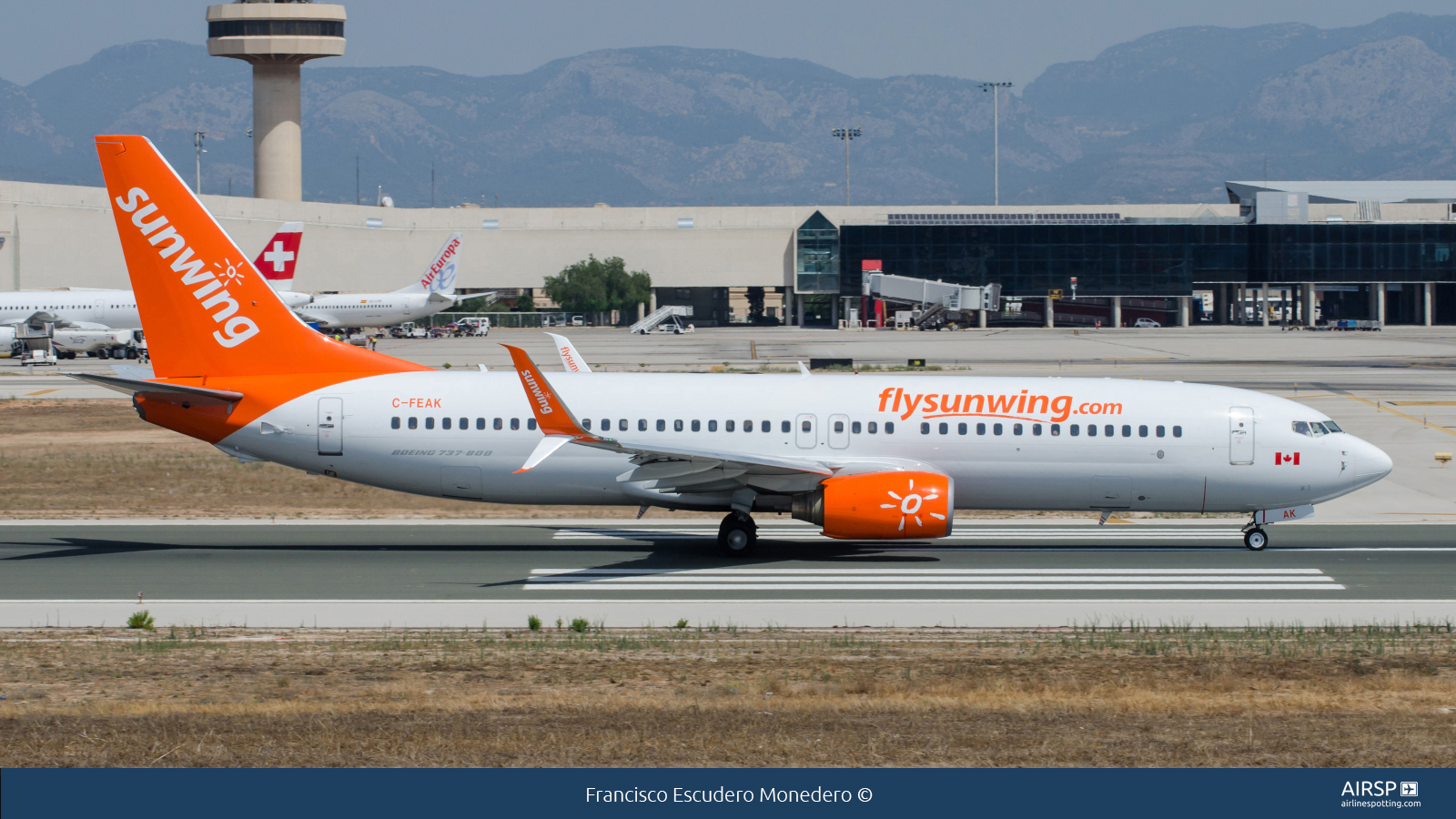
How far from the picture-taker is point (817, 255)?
608 ft

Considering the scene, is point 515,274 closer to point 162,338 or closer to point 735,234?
point 735,234

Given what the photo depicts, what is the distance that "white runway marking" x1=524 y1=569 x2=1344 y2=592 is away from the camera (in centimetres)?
2602

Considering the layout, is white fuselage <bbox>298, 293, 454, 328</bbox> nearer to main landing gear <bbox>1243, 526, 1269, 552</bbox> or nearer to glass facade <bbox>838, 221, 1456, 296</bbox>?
glass facade <bbox>838, 221, 1456, 296</bbox>

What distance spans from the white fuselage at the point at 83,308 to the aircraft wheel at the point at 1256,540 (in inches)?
3417

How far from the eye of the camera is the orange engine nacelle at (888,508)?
2700 cm

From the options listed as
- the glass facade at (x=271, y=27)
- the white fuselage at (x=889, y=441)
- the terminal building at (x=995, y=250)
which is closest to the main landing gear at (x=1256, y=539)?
the white fuselage at (x=889, y=441)

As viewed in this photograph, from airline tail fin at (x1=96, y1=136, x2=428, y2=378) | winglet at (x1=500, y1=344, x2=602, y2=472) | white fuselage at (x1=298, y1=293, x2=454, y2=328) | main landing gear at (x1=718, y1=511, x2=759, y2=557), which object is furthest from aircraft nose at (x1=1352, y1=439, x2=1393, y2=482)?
white fuselage at (x1=298, y1=293, x2=454, y2=328)

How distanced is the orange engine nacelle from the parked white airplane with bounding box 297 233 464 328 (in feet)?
330

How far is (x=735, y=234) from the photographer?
7559 inches

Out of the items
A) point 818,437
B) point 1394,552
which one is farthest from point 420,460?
point 1394,552

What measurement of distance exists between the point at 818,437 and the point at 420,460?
868 cm

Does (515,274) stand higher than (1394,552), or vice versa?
(515,274)

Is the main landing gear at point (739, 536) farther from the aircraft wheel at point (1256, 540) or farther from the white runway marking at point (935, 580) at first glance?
the aircraft wheel at point (1256, 540)

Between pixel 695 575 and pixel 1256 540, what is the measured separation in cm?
1267
